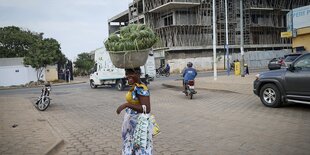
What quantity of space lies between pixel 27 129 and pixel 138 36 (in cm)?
509

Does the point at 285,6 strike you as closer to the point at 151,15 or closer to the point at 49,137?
the point at 151,15

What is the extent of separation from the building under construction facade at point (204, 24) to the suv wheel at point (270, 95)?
33943 mm

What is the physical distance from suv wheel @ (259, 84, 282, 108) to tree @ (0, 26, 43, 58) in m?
48.0

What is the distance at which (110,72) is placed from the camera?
19.5m

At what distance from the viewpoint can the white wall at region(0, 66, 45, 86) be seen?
124 feet

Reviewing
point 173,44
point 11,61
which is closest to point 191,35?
point 173,44

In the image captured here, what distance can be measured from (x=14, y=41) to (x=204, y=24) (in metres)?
33.8

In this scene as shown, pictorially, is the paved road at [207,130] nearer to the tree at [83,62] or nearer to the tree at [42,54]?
the tree at [42,54]

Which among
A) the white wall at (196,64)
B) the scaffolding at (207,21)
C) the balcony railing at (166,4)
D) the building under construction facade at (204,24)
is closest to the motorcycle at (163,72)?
the building under construction facade at (204,24)

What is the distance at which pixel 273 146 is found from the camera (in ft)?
18.0

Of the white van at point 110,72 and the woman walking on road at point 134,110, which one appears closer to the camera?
the woman walking on road at point 134,110

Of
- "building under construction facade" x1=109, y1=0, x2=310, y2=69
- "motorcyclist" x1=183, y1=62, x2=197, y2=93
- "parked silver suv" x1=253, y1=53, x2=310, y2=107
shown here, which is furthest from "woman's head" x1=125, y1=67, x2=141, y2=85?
"building under construction facade" x1=109, y1=0, x2=310, y2=69

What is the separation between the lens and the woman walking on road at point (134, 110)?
378 cm

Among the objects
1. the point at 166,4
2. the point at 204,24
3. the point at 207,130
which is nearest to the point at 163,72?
the point at 166,4
